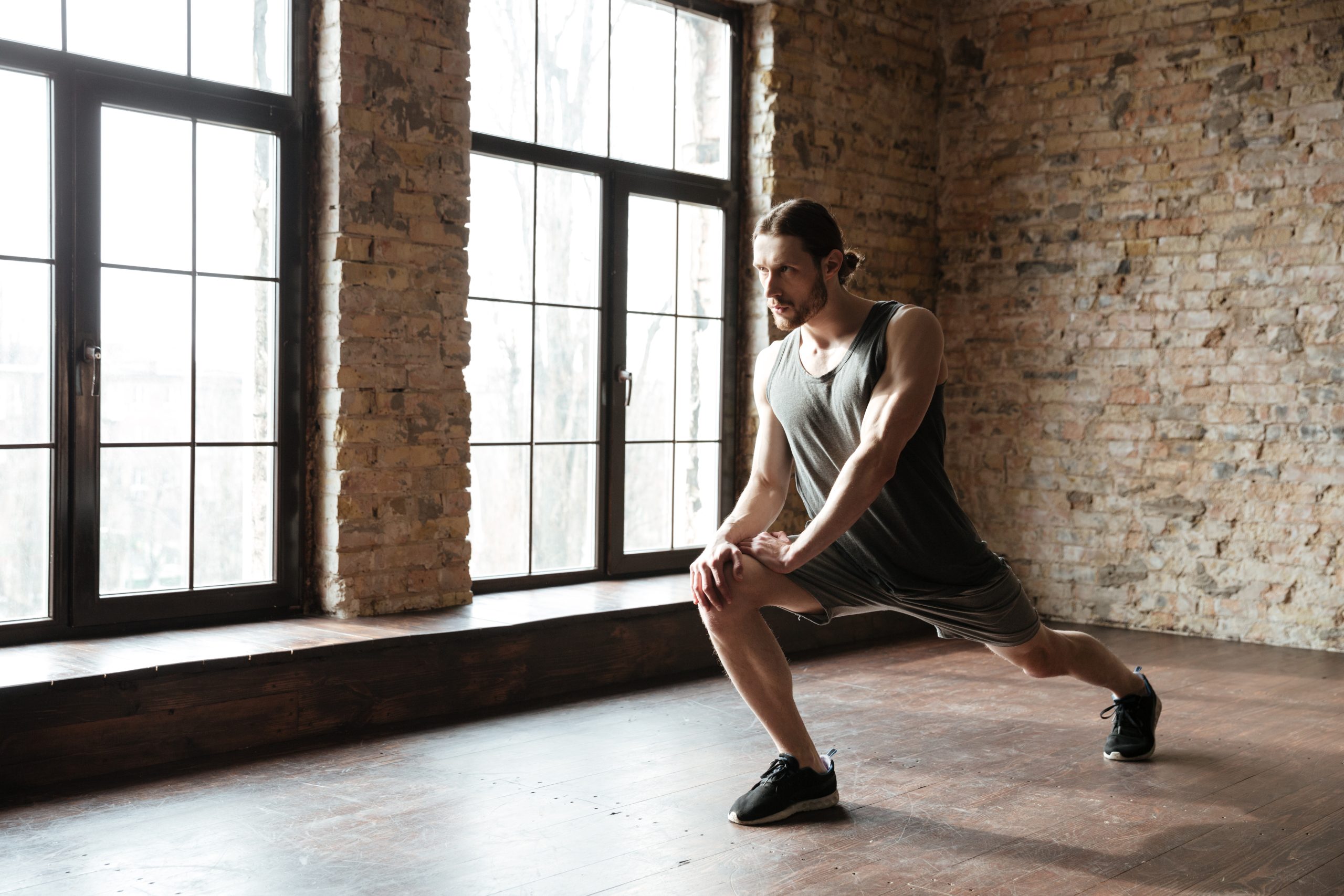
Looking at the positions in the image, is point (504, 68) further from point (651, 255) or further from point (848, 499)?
point (848, 499)

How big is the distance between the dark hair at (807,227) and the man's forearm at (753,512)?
55 cm

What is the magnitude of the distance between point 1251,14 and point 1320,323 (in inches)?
53.2

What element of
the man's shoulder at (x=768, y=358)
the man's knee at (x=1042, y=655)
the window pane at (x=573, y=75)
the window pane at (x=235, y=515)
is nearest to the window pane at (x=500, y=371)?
the window pane at (x=573, y=75)

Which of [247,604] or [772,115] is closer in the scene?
[247,604]

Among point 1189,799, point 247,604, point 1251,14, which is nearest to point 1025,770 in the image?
point 1189,799

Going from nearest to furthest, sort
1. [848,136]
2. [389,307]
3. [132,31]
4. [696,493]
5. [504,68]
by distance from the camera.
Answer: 1. [132,31]
2. [389,307]
3. [504,68]
4. [696,493]
5. [848,136]

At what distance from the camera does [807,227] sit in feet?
9.13

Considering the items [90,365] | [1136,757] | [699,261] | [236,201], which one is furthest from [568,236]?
[1136,757]

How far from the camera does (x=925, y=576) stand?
9.23 feet

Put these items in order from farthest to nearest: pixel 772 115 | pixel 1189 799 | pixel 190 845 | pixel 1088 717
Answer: pixel 772 115, pixel 1088 717, pixel 1189 799, pixel 190 845

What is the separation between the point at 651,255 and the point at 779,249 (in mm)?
2608

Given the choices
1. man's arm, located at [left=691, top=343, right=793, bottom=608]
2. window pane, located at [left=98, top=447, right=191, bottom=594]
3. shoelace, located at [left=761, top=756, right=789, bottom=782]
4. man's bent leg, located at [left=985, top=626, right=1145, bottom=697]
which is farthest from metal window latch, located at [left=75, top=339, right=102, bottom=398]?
man's bent leg, located at [left=985, top=626, right=1145, bottom=697]

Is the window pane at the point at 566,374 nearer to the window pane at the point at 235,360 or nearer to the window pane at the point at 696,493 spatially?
the window pane at the point at 696,493

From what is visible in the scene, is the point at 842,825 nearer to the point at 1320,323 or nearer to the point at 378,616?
the point at 378,616
